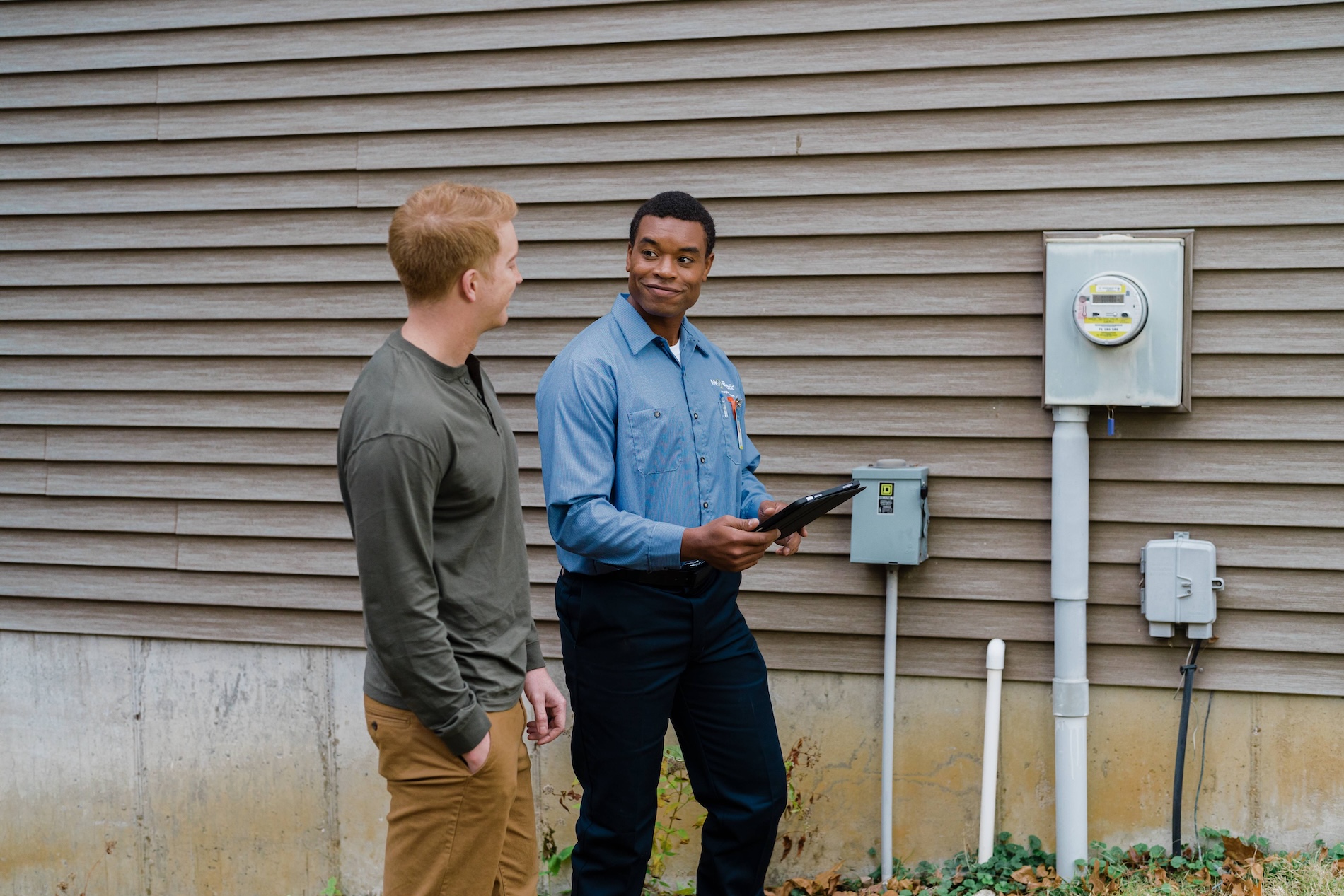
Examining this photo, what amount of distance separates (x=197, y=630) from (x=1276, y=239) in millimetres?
3848

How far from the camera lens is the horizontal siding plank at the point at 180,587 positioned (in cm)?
409

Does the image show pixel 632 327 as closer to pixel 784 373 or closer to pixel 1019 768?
→ pixel 784 373

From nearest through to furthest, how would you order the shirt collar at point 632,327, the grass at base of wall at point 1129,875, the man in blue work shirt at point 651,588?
the man in blue work shirt at point 651,588
the shirt collar at point 632,327
the grass at base of wall at point 1129,875

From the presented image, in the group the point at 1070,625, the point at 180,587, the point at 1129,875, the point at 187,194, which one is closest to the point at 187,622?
the point at 180,587

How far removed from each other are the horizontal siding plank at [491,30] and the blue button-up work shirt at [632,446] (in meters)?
1.22

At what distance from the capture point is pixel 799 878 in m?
3.73

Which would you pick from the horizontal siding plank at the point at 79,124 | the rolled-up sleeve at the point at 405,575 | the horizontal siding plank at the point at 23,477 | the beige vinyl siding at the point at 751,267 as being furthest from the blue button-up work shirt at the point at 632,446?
the horizontal siding plank at the point at 23,477

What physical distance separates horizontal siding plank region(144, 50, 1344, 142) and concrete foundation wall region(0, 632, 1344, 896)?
1.82 m

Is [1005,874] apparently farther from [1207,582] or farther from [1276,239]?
[1276,239]

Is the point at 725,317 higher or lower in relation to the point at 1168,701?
higher

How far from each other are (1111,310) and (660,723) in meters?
1.74

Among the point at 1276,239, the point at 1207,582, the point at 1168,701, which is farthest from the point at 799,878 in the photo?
the point at 1276,239

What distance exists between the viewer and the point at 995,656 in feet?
11.5

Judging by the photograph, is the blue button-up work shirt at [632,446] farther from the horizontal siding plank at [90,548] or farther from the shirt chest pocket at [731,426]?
the horizontal siding plank at [90,548]
